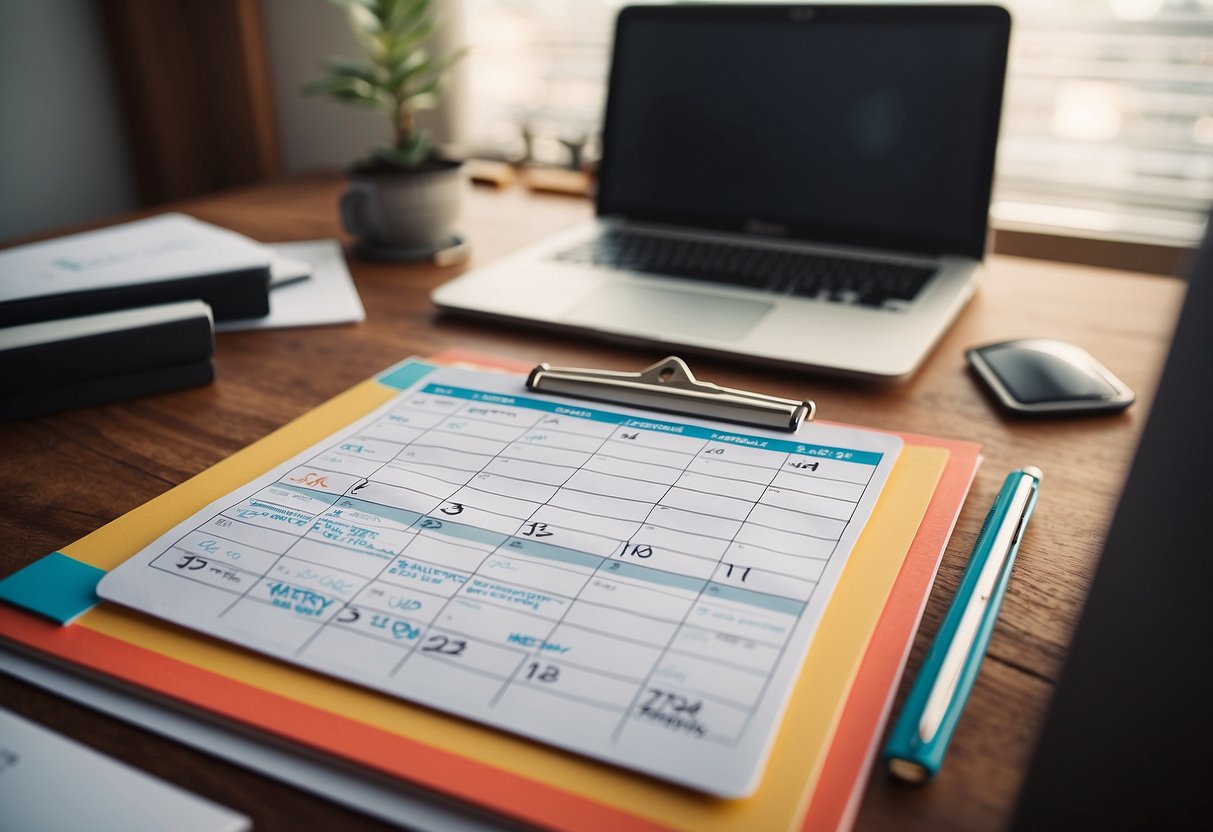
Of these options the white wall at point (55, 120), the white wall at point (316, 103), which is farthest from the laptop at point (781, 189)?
the white wall at point (55, 120)

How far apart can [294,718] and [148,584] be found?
0.12 m

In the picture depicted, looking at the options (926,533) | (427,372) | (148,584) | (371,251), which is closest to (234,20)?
(371,251)

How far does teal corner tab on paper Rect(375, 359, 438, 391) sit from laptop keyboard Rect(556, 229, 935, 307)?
27cm

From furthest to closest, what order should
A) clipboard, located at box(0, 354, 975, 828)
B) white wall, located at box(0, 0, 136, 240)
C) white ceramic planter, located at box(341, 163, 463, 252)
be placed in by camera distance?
white wall, located at box(0, 0, 136, 240), white ceramic planter, located at box(341, 163, 463, 252), clipboard, located at box(0, 354, 975, 828)

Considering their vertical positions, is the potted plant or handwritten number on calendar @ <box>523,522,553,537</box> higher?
the potted plant

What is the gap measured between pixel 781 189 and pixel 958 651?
64 cm

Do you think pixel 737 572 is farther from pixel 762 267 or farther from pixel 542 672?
pixel 762 267

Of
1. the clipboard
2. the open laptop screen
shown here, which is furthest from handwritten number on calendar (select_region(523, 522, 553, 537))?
the open laptop screen

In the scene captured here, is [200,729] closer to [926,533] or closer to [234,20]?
[926,533]

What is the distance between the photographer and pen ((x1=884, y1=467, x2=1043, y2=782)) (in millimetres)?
319

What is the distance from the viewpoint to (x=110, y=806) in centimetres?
30

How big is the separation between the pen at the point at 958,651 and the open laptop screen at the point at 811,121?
46 cm

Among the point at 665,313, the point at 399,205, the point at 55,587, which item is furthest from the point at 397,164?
the point at 55,587

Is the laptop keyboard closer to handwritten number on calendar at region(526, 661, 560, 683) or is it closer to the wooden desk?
the wooden desk
